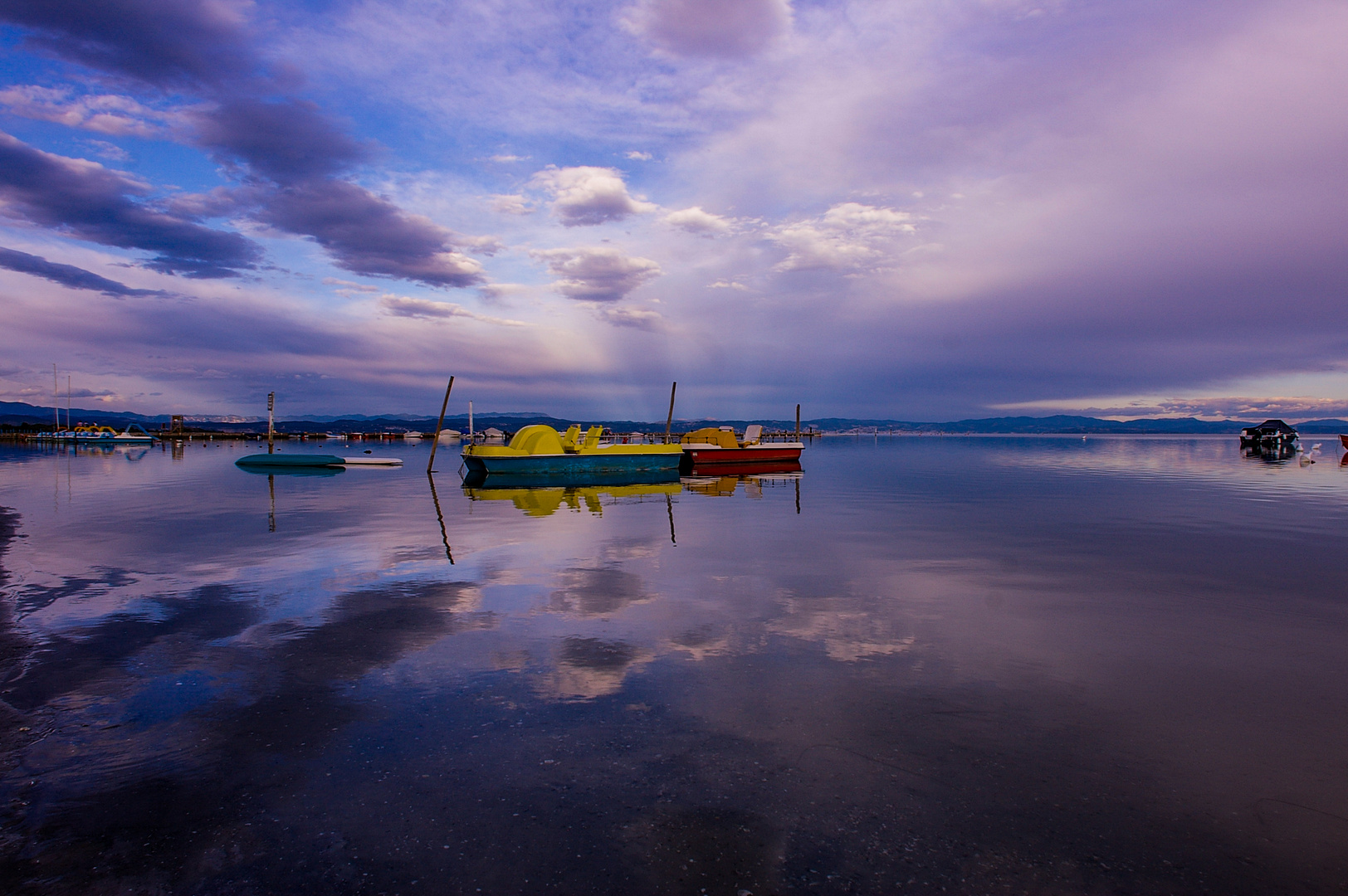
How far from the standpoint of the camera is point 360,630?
9164 millimetres

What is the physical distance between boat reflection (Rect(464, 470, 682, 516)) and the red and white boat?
4203mm

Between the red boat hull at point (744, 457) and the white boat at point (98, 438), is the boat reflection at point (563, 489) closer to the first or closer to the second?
the red boat hull at point (744, 457)

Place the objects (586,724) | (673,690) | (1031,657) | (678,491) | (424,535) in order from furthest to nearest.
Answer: (678,491)
(424,535)
(1031,657)
(673,690)
(586,724)

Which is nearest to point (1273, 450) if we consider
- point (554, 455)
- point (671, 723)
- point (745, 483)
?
point (745, 483)

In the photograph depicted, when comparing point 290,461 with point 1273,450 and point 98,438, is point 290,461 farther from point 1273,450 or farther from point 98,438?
point 1273,450

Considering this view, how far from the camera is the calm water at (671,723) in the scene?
4.24 metres

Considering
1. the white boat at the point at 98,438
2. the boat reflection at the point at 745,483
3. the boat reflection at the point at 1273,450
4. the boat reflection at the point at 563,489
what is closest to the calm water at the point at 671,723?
the boat reflection at the point at 563,489

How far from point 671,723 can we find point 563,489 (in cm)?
2711

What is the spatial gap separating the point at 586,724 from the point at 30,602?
33.5 feet

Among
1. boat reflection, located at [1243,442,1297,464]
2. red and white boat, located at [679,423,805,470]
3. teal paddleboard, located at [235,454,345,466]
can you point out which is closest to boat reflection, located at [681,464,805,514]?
red and white boat, located at [679,423,805,470]

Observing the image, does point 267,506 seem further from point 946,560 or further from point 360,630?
point 946,560

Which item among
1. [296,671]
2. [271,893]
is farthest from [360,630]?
[271,893]

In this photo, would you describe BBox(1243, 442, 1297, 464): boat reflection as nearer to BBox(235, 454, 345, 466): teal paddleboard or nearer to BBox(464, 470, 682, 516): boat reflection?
BBox(464, 470, 682, 516): boat reflection

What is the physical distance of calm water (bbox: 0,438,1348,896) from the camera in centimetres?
424
